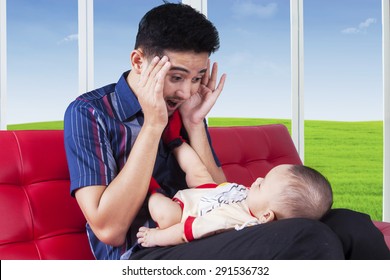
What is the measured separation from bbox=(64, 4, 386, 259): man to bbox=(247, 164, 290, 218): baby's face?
0.71ft

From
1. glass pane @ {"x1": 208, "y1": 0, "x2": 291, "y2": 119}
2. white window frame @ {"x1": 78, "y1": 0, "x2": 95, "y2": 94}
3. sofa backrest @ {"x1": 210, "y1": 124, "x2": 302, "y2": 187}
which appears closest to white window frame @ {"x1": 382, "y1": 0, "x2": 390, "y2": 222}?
sofa backrest @ {"x1": 210, "y1": 124, "x2": 302, "y2": 187}

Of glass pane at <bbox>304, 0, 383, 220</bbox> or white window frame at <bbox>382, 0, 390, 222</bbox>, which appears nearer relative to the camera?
white window frame at <bbox>382, 0, 390, 222</bbox>

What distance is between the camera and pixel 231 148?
8.01ft

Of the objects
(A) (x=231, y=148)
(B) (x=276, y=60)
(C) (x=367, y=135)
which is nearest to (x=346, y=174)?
(C) (x=367, y=135)

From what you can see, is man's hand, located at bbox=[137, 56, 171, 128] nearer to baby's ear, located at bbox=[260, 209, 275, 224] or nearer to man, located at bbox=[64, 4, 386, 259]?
man, located at bbox=[64, 4, 386, 259]

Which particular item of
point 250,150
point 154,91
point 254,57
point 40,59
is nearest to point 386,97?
point 250,150

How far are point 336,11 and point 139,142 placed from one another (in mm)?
8612

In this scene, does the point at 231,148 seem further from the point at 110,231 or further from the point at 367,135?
the point at 367,135

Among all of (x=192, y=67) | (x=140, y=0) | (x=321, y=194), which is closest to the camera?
(x=321, y=194)

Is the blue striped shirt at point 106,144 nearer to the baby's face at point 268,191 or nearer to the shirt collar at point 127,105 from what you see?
the shirt collar at point 127,105

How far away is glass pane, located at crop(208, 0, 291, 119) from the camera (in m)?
8.77

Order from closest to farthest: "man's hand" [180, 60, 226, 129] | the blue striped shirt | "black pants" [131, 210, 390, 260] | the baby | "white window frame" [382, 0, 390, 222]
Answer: "black pants" [131, 210, 390, 260]
the baby
the blue striped shirt
"man's hand" [180, 60, 226, 129]
"white window frame" [382, 0, 390, 222]

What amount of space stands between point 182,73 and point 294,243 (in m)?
0.65

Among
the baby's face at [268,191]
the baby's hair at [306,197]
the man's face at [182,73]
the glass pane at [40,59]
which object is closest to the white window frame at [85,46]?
the man's face at [182,73]
